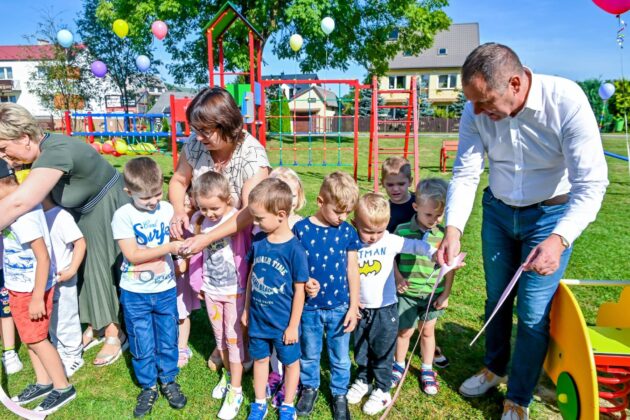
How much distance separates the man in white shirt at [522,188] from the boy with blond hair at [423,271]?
8.8 inches

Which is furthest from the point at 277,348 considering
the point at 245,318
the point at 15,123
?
the point at 15,123

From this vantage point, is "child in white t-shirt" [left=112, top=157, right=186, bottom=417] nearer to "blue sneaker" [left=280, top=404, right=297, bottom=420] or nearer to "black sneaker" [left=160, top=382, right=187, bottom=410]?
"black sneaker" [left=160, top=382, right=187, bottom=410]

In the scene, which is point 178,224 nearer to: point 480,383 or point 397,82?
point 480,383

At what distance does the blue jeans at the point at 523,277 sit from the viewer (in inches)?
87.2

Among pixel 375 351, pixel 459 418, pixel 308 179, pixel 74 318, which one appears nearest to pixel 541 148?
pixel 375 351

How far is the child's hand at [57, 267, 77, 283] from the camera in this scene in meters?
2.79

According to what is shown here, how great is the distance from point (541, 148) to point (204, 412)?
2.43m

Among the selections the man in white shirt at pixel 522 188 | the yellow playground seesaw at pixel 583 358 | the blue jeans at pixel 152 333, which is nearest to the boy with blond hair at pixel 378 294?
the man in white shirt at pixel 522 188

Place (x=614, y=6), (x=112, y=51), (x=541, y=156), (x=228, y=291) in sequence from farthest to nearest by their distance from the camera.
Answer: (x=112, y=51), (x=614, y=6), (x=228, y=291), (x=541, y=156)

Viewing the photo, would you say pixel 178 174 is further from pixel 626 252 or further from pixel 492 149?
pixel 626 252

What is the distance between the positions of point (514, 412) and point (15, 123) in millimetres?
3237

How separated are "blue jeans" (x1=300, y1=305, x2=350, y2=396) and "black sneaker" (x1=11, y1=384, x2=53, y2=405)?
1663 mm

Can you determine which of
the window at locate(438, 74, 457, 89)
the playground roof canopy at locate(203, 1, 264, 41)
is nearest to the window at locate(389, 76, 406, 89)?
the window at locate(438, 74, 457, 89)

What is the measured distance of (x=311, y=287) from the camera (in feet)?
7.61
